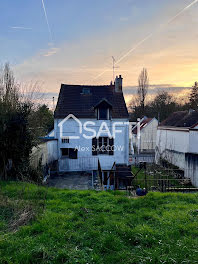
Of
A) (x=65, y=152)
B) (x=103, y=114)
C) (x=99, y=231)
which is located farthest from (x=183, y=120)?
(x=99, y=231)

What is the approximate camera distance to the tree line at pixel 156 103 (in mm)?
34312

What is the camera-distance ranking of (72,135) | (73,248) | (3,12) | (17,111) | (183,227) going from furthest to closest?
(72,135), (3,12), (17,111), (183,227), (73,248)

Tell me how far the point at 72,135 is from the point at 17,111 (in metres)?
6.06

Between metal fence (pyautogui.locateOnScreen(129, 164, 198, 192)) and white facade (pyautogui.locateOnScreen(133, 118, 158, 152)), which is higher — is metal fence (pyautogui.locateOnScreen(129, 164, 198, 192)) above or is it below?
Result: below

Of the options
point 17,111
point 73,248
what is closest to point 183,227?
point 73,248

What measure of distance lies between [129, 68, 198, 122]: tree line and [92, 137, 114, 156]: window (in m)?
22.6

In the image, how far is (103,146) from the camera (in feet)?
47.2

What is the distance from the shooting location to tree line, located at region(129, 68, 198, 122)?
34.3m

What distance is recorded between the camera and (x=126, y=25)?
1073 centimetres

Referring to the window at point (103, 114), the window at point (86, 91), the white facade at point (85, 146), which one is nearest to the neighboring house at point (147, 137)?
the white facade at point (85, 146)

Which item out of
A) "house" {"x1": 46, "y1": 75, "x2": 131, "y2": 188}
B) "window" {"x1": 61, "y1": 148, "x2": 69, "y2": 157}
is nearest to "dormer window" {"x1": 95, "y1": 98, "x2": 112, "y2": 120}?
"house" {"x1": 46, "y1": 75, "x2": 131, "y2": 188}

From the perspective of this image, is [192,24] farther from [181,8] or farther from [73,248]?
[73,248]

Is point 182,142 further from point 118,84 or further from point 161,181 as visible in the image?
point 161,181

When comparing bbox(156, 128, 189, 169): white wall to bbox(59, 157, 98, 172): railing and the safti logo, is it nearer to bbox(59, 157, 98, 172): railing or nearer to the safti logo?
the safti logo
